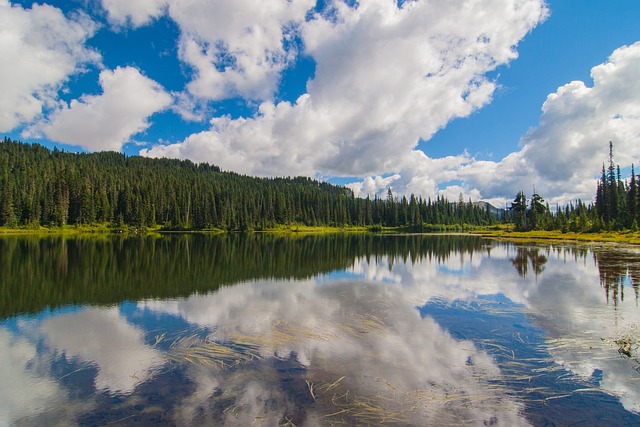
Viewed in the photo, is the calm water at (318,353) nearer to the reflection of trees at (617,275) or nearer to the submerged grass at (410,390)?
the submerged grass at (410,390)

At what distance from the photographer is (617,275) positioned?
98.5ft

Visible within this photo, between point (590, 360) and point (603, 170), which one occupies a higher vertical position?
point (603, 170)

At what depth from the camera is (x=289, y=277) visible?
Result: 32.9 metres

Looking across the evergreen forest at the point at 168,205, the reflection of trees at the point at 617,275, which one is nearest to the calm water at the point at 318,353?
the reflection of trees at the point at 617,275

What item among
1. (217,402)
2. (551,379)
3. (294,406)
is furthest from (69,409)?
(551,379)

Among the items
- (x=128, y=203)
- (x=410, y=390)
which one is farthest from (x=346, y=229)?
(x=410, y=390)

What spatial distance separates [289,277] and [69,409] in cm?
2352

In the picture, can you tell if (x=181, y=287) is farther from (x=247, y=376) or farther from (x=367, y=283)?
(x=247, y=376)

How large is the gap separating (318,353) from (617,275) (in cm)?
3091

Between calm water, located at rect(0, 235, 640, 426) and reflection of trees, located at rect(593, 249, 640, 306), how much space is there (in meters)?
0.30

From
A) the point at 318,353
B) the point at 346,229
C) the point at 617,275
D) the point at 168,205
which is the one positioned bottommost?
the point at 318,353

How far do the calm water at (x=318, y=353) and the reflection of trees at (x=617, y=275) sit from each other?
0.30 meters

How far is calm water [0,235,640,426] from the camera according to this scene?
31.4ft

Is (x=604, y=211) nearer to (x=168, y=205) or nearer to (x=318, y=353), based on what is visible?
(x=318, y=353)
